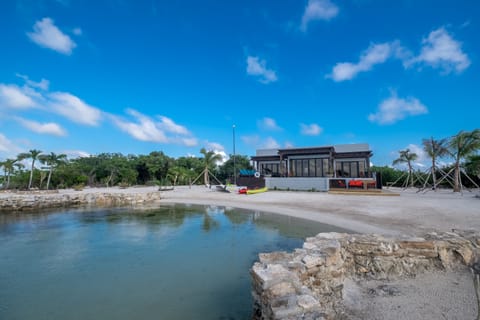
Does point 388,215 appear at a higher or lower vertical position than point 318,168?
lower

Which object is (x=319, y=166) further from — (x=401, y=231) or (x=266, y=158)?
(x=401, y=231)

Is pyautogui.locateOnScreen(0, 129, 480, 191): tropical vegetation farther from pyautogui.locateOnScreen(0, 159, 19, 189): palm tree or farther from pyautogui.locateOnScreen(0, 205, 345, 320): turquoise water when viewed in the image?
pyautogui.locateOnScreen(0, 205, 345, 320): turquoise water

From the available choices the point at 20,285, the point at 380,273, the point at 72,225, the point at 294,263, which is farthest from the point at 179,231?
the point at 380,273

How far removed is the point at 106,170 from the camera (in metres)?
40.5

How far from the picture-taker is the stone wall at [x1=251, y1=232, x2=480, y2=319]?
3621 mm

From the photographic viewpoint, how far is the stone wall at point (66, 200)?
18188mm

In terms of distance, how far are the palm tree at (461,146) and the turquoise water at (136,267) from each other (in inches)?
761

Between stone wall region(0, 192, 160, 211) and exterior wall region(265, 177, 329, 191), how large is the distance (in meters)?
13.9

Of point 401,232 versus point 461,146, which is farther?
point 461,146

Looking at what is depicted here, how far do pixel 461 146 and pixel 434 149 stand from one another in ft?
6.65

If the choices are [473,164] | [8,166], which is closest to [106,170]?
[8,166]

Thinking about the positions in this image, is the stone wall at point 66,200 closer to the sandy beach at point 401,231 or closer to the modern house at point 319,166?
the sandy beach at point 401,231

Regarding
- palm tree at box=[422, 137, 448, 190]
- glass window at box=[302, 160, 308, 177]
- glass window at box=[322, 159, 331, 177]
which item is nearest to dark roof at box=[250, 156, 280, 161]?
glass window at box=[302, 160, 308, 177]

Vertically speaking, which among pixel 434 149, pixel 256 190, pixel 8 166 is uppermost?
pixel 434 149
